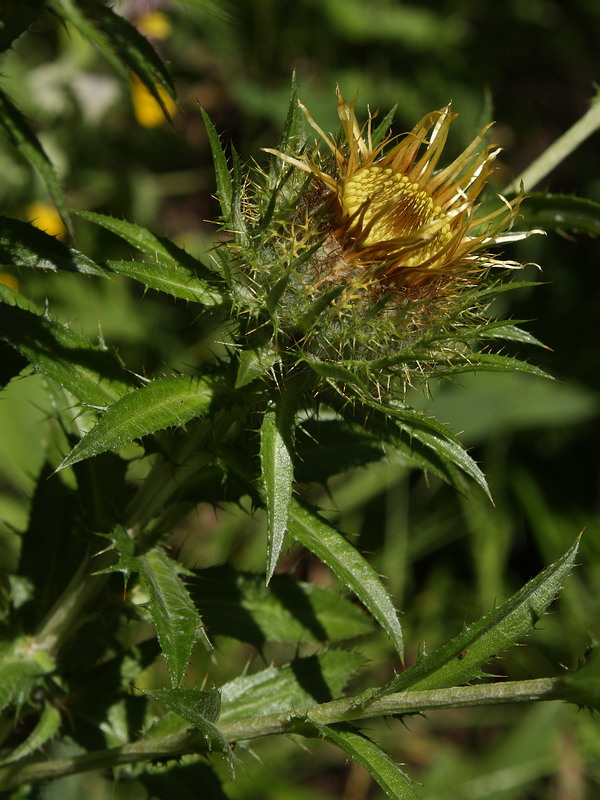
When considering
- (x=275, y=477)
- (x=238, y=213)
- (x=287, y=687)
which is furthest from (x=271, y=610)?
(x=238, y=213)

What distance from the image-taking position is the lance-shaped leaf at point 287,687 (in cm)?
206

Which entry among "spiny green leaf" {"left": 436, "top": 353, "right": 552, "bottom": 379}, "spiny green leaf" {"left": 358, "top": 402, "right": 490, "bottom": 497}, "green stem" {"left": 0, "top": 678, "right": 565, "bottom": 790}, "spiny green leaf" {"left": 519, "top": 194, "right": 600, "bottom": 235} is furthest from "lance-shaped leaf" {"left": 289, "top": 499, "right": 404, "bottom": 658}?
"spiny green leaf" {"left": 519, "top": 194, "right": 600, "bottom": 235}

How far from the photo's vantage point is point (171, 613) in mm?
1675

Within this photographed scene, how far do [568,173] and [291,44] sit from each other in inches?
85.1

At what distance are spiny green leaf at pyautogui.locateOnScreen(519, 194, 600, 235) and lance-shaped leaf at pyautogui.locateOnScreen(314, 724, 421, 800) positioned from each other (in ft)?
4.60

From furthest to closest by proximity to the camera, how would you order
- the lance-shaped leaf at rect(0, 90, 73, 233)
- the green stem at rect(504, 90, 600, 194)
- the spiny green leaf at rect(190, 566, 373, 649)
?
the green stem at rect(504, 90, 600, 194) → the spiny green leaf at rect(190, 566, 373, 649) → the lance-shaped leaf at rect(0, 90, 73, 233)

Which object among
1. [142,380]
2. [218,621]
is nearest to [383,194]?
[142,380]

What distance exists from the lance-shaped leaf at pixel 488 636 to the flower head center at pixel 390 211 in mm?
679

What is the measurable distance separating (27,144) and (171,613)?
111 cm

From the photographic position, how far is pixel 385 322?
165cm

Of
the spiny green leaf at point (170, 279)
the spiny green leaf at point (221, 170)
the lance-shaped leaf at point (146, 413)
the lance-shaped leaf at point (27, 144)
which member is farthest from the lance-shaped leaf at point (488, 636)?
the lance-shaped leaf at point (27, 144)

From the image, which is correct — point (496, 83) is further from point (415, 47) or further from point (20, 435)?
point (20, 435)

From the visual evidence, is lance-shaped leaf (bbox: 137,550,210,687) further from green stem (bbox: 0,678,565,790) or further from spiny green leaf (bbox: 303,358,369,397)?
spiny green leaf (bbox: 303,358,369,397)

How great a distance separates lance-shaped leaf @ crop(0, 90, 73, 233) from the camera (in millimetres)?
1889
